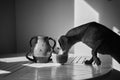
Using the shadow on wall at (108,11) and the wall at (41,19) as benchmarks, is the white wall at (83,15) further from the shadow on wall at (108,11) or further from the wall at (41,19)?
the wall at (41,19)

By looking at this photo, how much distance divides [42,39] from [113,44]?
522 mm

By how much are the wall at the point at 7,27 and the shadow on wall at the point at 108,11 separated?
1.12 m

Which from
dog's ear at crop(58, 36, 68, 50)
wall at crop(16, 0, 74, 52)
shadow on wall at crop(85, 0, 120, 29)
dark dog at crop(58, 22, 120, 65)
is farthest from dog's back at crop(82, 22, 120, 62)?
wall at crop(16, 0, 74, 52)

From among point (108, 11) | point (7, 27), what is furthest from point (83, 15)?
point (7, 27)

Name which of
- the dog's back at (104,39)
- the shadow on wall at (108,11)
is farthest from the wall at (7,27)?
the dog's back at (104,39)

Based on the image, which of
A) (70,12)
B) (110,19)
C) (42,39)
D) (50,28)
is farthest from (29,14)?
(42,39)

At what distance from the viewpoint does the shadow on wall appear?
2.83 m

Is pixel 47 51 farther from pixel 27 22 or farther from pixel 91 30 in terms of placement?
pixel 27 22

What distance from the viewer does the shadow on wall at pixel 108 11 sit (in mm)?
2832

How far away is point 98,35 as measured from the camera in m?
1.62

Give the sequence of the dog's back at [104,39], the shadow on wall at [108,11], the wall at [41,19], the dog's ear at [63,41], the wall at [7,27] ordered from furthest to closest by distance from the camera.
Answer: the wall at [41,19] < the wall at [7,27] < the shadow on wall at [108,11] < the dog's ear at [63,41] < the dog's back at [104,39]

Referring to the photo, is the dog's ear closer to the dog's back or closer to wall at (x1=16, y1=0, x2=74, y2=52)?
the dog's back

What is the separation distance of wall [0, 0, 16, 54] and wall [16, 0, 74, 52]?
0.09 meters

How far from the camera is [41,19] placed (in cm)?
324
